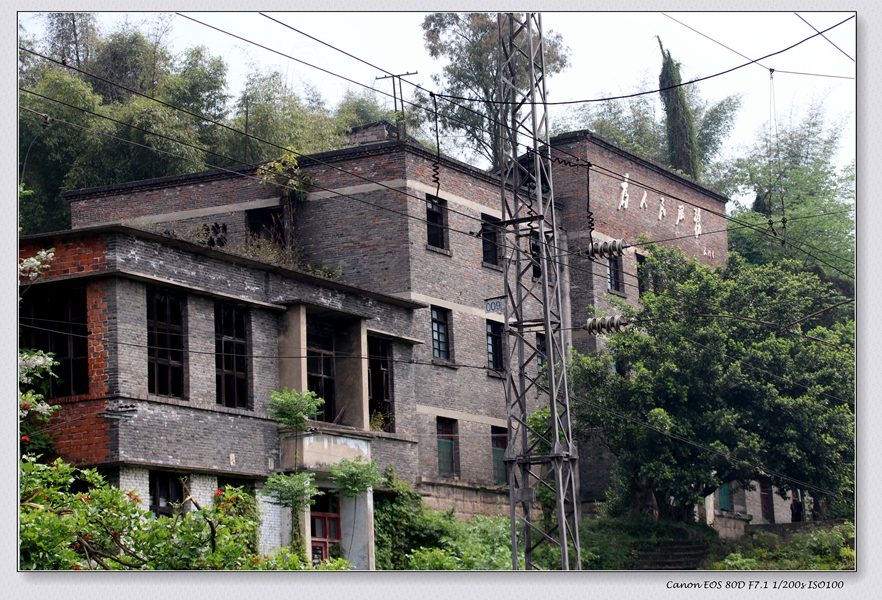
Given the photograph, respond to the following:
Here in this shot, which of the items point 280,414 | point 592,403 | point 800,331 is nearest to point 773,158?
point 800,331

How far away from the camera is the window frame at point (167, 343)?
67.4 feet

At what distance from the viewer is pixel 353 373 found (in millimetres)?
24438

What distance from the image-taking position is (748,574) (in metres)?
14.9

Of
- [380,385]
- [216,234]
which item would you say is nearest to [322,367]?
[380,385]

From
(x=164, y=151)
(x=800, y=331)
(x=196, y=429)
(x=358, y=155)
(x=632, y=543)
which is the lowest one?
(x=632, y=543)

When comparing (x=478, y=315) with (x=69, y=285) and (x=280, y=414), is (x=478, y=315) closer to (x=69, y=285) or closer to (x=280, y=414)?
(x=280, y=414)

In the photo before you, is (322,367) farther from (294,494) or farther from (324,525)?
(294,494)

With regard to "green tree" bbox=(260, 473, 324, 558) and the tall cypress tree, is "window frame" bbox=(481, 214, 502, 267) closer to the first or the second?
"green tree" bbox=(260, 473, 324, 558)

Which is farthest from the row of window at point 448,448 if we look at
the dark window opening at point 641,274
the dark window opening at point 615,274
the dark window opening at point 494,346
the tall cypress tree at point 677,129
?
the tall cypress tree at point 677,129

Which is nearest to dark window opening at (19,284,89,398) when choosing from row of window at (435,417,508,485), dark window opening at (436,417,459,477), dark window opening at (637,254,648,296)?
row of window at (435,417,508,485)

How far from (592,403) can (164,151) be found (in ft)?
51.1

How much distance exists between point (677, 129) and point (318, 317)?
2349 cm

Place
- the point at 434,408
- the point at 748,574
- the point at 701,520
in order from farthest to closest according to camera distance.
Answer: the point at 701,520 → the point at 434,408 → the point at 748,574

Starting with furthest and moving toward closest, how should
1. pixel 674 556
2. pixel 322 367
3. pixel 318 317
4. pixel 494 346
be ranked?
pixel 494 346, pixel 674 556, pixel 318 317, pixel 322 367
